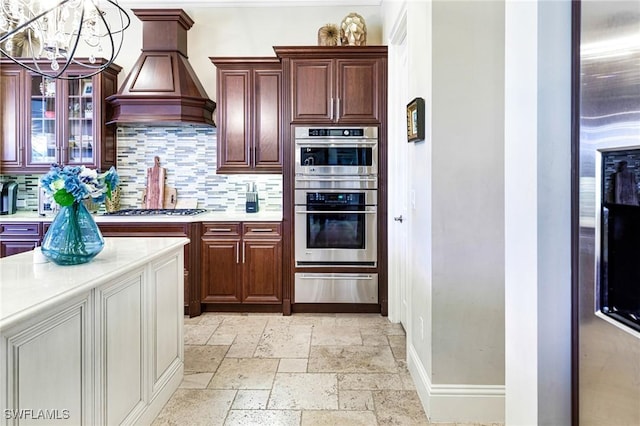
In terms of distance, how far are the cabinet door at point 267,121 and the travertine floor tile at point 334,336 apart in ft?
5.41

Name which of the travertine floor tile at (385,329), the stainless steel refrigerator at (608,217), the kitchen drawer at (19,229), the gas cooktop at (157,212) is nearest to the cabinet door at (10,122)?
the kitchen drawer at (19,229)

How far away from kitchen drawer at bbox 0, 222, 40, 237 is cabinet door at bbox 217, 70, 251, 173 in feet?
5.93

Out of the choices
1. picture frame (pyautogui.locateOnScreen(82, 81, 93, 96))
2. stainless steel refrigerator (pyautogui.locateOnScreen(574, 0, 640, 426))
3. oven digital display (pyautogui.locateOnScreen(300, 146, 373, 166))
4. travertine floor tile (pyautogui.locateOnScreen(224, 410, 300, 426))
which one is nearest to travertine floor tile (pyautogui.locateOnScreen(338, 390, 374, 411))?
travertine floor tile (pyautogui.locateOnScreen(224, 410, 300, 426))

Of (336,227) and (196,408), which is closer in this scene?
(196,408)

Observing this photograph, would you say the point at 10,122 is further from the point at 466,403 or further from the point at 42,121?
the point at 466,403

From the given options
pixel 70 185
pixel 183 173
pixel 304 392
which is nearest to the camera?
pixel 70 185

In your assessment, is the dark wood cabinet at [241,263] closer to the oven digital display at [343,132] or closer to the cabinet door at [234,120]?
the cabinet door at [234,120]

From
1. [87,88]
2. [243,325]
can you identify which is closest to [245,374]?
[243,325]

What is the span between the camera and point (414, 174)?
2.48 metres

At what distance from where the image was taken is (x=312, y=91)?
3.72 meters

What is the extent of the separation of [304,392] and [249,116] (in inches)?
107

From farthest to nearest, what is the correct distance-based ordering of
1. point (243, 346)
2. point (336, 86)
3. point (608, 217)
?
1. point (336, 86)
2. point (243, 346)
3. point (608, 217)

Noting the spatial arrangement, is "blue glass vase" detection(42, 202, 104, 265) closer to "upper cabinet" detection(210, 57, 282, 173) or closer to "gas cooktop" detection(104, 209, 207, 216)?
"gas cooktop" detection(104, 209, 207, 216)

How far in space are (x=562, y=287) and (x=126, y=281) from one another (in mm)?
1689
